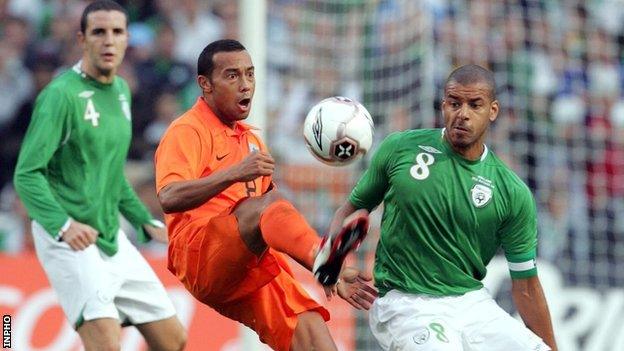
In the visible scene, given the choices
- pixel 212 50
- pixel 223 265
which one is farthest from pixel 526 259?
pixel 212 50

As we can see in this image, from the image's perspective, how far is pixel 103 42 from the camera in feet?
27.1

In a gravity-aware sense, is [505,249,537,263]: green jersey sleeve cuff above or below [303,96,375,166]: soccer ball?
below

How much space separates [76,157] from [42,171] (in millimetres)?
236

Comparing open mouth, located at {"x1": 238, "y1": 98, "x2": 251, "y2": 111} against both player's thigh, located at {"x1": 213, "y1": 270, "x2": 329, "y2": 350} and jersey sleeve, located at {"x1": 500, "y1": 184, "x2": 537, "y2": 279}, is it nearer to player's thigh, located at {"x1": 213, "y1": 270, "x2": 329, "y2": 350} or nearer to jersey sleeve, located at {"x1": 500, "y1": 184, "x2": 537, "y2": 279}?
player's thigh, located at {"x1": 213, "y1": 270, "x2": 329, "y2": 350}

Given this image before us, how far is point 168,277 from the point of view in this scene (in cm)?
1053

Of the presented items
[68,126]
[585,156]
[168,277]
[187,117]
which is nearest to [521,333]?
[187,117]

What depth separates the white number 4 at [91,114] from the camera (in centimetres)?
816

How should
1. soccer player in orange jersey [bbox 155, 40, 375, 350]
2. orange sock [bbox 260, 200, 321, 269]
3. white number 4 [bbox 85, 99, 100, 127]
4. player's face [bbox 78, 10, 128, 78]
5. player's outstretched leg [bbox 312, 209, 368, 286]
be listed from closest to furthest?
player's outstretched leg [bbox 312, 209, 368, 286]
orange sock [bbox 260, 200, 321, 269]
soccer player in orange jersey [bbox 155, 40, 375, 350]
white number 4 [bbox 85, 99, 100, 127]
player's face [bbox 78, 10, 128, 78]

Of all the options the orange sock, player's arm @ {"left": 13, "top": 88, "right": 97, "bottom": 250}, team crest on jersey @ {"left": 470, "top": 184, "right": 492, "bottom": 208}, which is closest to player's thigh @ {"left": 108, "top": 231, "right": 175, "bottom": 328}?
player's arm @ {"left": 13, "top": 88, "right": 97, "bottom": 250}

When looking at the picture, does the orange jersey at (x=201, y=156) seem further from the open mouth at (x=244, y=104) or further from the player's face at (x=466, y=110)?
the player's face at (x=466, y=110)

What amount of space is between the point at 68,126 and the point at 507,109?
548cm

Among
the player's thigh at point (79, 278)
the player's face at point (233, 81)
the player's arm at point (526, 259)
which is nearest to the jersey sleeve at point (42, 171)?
the player's thigh at point (79, 278)

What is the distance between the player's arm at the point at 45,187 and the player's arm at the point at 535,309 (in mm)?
2612

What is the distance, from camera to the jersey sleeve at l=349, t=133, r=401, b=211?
6.95 m
